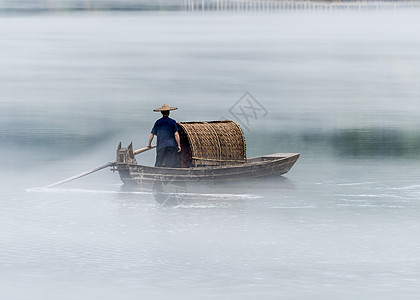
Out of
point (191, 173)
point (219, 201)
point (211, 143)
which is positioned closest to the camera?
point (219, 201)

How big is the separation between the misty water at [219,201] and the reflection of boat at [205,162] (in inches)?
12.9

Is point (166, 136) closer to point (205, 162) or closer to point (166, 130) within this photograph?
point (166, 130)

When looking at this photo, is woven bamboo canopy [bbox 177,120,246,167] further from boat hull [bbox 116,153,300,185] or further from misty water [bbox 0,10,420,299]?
misty water [bbox 0,10,420,299]

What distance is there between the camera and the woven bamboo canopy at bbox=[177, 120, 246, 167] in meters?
24.6

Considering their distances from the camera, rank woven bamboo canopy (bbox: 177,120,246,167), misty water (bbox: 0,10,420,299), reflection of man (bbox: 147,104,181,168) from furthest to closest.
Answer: woven bamboo canopy (bbox: 177,120,246,167) → reflection of man (bbox: 147,104,181,168) → misty water (bbox: 0,10,420,299)

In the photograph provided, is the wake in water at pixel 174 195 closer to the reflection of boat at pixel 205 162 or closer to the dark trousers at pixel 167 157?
the reflection of boat at pixel 205 162

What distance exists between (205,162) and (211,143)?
1.51 ft

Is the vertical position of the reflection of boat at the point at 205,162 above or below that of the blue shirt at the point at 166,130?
below

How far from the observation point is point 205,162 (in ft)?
81.5

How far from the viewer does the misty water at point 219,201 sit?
16.9 metres

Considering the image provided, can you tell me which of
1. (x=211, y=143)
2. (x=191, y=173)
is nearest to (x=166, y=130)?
(x=191, y=173)

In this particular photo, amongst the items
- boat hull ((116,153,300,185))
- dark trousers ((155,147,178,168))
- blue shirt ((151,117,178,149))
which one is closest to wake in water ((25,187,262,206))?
boat hull ((116,153,300,185))

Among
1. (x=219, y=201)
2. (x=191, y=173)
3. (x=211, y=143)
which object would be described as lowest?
(x=219, y=201)

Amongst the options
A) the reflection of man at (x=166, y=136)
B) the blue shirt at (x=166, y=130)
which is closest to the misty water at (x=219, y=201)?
the reflection of man at (x=166, y=136)
